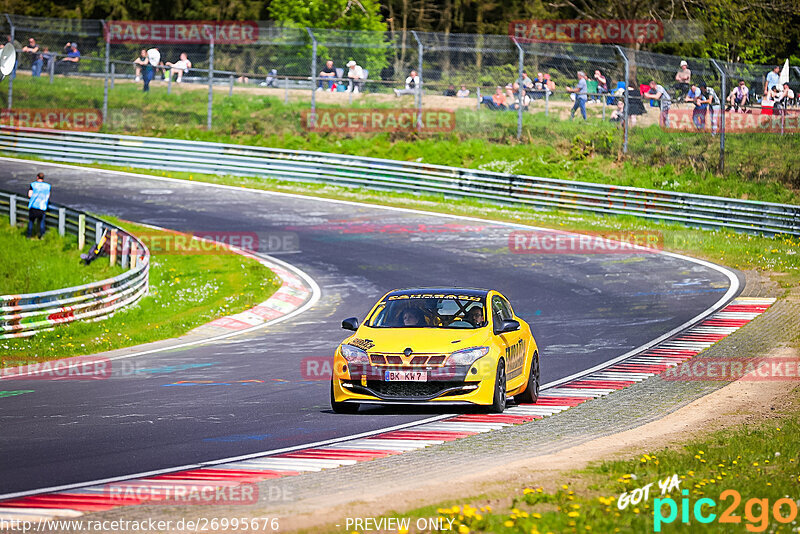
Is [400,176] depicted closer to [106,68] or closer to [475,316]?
[106,68]

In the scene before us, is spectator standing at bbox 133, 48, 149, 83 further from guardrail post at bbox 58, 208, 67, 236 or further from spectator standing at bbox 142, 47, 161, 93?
guardrail post at bbox 58, 208, 67, 236

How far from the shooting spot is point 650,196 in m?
30.1

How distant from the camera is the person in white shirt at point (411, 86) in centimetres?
3500

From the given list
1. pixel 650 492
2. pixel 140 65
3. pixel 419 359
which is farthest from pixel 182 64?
pixel 650 492

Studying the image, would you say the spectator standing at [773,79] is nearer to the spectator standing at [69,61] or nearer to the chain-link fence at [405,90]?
the chain-link fence at [405,90]

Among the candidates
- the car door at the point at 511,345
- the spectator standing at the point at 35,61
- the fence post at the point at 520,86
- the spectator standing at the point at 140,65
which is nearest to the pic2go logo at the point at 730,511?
the car door at the point at 511,345

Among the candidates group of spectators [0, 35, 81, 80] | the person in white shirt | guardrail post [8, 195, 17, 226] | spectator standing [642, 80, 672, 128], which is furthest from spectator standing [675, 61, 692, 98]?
group of spectators [0, 35, 81, 80]

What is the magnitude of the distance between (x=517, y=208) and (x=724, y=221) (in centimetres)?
606

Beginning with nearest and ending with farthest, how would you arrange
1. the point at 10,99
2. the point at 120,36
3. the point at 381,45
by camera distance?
the point at 381,45 < the point at 10,99 < the point at 120,36

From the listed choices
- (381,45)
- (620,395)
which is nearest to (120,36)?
(381,45)

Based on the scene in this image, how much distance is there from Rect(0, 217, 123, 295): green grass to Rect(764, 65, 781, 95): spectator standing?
17.8 meters

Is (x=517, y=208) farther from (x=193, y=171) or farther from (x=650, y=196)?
(x=193, y=171)

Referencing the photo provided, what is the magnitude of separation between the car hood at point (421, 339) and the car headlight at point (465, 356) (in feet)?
0.18

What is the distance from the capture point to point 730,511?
7.27 m
